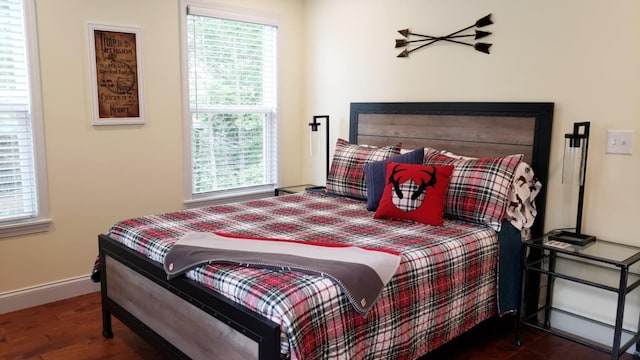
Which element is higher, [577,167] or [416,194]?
[577,167]

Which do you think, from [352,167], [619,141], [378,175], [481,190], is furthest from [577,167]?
[352,167]

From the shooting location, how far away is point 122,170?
352 cm

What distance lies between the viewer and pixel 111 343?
108 inches

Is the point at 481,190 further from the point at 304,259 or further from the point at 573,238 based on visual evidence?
the point at 304,259

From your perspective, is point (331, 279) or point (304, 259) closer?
point (331, 279)

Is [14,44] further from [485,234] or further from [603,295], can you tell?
[603,295]

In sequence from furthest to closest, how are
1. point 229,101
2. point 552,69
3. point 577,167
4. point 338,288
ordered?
point 229,101, point 552,69, point 577,167, point 338,288

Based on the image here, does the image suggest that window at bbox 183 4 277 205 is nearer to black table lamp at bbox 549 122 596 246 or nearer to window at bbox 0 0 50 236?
window at bbox 0 0 50 236

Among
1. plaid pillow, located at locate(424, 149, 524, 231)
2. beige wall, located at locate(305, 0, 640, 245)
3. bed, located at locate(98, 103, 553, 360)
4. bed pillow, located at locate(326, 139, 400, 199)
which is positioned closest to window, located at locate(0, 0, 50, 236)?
bed, located at locate(98, 103, 553, 360)

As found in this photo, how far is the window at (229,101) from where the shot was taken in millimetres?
3820

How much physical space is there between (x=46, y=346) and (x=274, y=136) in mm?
2332

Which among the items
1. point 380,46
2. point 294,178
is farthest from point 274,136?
point 380,46

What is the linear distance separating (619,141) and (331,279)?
1.77 metres

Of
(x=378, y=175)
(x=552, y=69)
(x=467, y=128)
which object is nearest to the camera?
(x=552, y=69)
